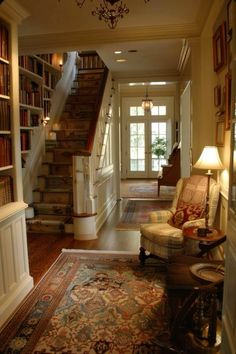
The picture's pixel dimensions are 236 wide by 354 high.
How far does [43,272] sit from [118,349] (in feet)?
4.82

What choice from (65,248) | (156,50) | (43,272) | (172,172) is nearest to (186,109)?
(156,50)

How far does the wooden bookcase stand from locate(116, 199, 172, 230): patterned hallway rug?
2.32 metres

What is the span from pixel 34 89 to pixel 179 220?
136 inches

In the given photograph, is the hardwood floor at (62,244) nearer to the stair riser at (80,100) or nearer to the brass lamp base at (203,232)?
the brass lamp base at (203,232)

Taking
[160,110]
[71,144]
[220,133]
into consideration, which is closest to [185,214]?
[220,133]

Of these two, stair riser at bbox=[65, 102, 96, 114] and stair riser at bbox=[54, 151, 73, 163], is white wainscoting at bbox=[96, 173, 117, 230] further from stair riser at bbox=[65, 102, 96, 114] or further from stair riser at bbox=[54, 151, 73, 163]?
stair riser at bbox=[65, 102, 96, 114]

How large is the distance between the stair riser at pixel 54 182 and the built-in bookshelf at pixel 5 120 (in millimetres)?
2346

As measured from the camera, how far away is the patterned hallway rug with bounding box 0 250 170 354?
6.95 feet

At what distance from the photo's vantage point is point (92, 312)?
2.50 m

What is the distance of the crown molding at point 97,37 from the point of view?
355 centimetres

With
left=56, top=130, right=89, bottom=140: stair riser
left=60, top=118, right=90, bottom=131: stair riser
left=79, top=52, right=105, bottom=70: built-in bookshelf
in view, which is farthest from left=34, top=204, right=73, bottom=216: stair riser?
left=79, top=52, right=105, bottom=70: built-in bookshelf

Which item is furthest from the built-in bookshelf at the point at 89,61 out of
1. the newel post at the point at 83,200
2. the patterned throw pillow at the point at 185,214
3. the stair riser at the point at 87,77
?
the patterned throw pillow at the point at 185,214

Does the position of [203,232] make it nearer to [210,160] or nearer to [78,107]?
[210,160]

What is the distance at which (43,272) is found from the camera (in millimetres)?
3285
